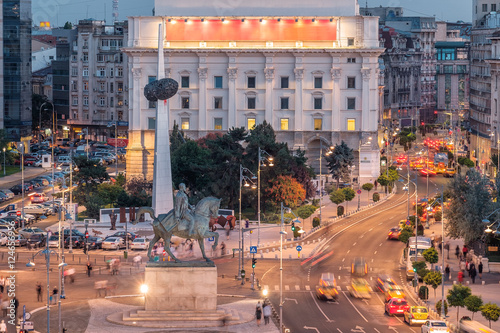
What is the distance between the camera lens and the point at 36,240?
105 meters

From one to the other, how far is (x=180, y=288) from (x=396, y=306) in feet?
43.1

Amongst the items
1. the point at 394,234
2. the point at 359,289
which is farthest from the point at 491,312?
the point at 394,234

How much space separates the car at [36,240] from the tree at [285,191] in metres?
23.1

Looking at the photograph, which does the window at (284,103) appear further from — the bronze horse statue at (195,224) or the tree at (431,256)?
the bronze horse statue at (195,224)

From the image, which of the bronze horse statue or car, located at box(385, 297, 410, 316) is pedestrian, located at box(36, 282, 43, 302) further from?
car, located at box(385, 297, 410, 316)

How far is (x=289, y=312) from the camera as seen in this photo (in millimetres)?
78812

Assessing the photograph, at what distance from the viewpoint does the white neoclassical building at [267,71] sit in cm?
15638

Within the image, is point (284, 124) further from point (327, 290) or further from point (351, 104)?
point (327, 290)

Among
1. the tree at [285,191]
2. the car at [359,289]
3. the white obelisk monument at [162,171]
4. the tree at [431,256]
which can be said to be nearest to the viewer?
the car at [359,289]

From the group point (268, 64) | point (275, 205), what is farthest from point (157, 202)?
point (268, 64)

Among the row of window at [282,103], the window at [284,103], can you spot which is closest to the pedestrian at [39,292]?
the row of window at [282,103]

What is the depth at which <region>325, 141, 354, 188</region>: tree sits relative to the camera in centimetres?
14325

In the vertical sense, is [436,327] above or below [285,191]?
below

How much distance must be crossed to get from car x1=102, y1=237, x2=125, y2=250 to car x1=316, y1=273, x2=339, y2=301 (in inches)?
900
